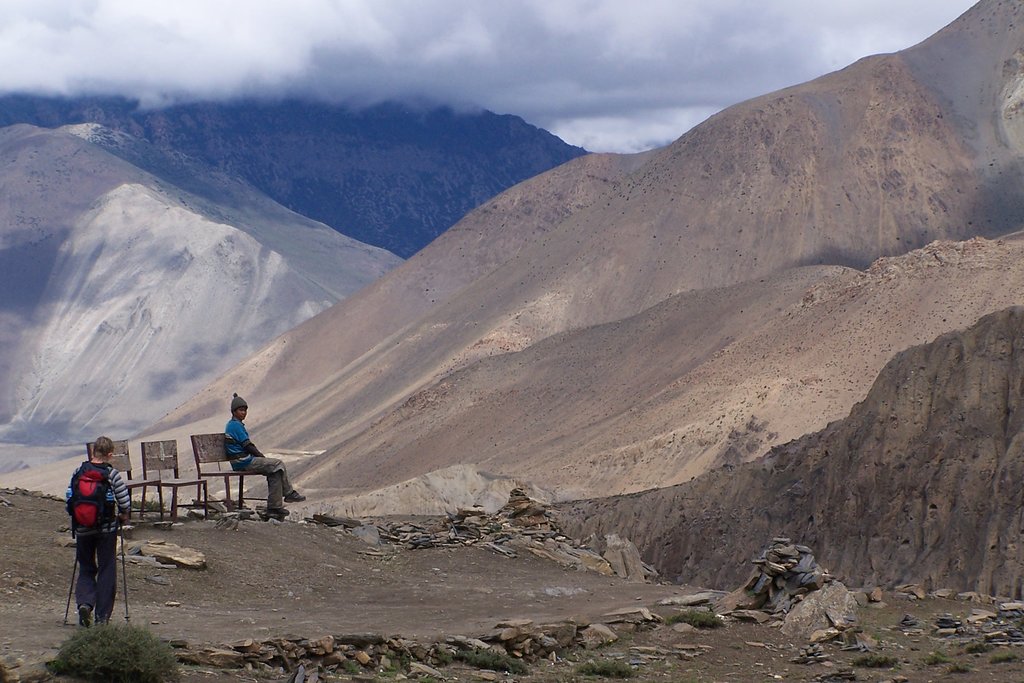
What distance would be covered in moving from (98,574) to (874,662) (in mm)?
8144

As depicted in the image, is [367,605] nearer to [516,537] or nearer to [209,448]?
[209,448]

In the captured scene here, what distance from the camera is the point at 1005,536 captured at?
103 feet

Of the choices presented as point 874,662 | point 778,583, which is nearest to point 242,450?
point 778,583

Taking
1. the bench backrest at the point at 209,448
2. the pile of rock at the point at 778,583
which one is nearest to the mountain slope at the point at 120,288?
the bench backrest at the point at 209,448

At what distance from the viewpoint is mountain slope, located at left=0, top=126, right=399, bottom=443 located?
445ft

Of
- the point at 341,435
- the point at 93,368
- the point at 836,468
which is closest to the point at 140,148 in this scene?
the point at 93,368

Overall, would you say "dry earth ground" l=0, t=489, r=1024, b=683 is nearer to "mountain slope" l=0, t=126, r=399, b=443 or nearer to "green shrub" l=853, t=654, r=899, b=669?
"green shrub" l=853, t=654, r=899, b=669

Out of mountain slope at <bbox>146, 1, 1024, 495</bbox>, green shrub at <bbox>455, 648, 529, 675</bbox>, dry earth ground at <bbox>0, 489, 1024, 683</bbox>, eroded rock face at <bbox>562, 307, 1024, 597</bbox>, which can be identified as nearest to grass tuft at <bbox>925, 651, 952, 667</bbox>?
dry earth ground at <bbox>0, 489, 1024, 683</bbox>

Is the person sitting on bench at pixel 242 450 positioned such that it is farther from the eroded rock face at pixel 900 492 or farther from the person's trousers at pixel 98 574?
the eroded rock face at pixel 900 492

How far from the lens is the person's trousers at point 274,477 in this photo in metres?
20.1

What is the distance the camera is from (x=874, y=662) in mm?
16156

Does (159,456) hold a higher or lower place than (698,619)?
higher

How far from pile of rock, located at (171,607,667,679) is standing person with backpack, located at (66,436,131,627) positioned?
99cm

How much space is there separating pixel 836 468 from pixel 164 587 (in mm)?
23789
